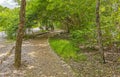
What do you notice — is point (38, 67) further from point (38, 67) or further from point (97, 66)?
point (97, 66)

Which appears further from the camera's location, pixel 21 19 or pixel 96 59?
A: pixel 96 59

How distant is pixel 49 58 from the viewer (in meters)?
16.1

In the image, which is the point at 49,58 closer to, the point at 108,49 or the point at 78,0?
the point at 108,49

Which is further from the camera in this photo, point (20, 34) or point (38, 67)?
point (38, 67)

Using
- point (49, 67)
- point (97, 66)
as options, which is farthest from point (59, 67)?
point (97, 66)

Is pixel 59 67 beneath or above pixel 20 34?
beneath

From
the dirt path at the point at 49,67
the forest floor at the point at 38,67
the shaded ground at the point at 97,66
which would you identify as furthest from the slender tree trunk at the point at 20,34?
the shaded ground at the point at 97,66

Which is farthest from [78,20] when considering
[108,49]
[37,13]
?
[108,49]

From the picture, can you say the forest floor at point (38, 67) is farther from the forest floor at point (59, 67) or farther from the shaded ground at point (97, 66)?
the shaded ground at point (97, 66)

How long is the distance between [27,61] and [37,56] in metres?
1.75

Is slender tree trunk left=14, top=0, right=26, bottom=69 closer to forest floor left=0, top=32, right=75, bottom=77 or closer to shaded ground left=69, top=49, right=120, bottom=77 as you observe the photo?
forest floor left=0, top=32, right=75, bottom=77

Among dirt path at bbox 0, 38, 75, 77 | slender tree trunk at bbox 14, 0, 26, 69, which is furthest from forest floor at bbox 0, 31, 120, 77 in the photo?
slender tree trunk at bbox 14, 0, 26, 69

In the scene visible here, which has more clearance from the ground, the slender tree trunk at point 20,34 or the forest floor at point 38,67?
A: the slender tree trunk at point 20,34

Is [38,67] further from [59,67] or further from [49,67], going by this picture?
[59,67]
